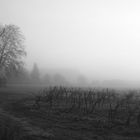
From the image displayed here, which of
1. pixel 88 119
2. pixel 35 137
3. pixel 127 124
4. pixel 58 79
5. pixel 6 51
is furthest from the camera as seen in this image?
pixel 58 79

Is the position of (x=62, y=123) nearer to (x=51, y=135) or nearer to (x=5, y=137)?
(x=51, y=135)

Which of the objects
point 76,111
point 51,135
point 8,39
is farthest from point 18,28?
point 51,135

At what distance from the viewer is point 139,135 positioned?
10.1 meters

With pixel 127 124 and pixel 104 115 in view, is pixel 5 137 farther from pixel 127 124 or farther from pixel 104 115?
pixel 104 115

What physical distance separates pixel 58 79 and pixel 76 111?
297ft

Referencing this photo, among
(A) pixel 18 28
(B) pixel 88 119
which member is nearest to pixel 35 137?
(B) pixel 88 119

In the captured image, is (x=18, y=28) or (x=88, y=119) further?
(x=18, y=28)

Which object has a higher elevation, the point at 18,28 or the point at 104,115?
the point at 18,28

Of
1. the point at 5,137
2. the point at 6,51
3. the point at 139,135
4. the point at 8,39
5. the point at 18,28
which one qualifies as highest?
the point at 18,28

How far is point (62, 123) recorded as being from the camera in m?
11.9

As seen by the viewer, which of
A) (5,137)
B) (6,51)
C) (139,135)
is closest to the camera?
(5,137)

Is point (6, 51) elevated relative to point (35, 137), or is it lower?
elevated

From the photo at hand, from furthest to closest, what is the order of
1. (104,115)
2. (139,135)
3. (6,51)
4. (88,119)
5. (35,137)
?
1. (6,51)
2. (104,115)
3. (88,119)
4. (139,135)
5. (35,137)

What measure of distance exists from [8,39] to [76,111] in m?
26.0
